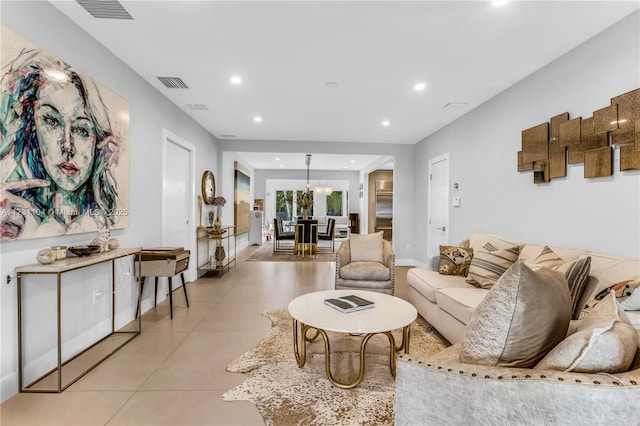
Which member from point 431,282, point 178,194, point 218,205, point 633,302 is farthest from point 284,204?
point 633,302

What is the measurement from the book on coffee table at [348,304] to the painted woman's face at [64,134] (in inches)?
87.3

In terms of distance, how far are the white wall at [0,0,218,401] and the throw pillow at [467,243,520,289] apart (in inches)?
139

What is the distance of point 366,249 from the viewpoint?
3.99 m

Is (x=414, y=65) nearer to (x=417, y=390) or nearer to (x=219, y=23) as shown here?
(x=219, y=23)

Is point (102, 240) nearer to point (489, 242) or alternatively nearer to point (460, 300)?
point (460, 300)

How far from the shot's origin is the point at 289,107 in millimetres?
4203

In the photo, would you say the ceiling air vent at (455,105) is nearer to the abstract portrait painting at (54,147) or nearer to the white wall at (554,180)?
the white wall at (554,180)

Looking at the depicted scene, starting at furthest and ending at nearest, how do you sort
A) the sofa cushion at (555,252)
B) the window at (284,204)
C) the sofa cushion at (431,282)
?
the window at (284,204) < the sofa cushion at (431,282) < the sofa cushion at (555,252)

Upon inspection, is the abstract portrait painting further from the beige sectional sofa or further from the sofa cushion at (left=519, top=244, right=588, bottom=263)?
the sofa cushion at (left=519, top=244, right=588, bottom=263)

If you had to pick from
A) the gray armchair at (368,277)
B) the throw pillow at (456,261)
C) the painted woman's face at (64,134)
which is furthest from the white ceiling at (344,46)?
the gray armchair at (368,277)

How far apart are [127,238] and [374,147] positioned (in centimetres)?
489

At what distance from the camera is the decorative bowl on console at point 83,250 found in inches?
87.1

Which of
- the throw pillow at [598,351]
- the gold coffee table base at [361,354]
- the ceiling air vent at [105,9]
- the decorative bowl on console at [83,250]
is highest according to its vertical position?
the ceiling air vent at [105,9]

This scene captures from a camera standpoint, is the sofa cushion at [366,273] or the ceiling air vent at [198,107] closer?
the sofa cushion at [366,273]
